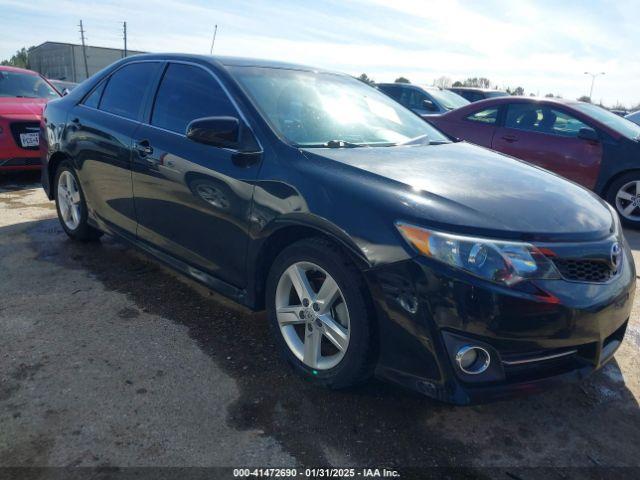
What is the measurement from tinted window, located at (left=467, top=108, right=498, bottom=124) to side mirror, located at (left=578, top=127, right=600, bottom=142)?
1103 millimetres

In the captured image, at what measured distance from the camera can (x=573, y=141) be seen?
631 cm

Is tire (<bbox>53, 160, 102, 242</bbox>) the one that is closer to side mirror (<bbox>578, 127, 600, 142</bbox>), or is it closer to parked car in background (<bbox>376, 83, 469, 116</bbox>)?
side mirror (<bbox>578, 127, 600, 142</bbox>)

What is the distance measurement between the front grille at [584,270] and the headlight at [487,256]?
5cm

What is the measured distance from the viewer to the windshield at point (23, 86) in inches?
Answer: 298

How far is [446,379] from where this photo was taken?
2.04m

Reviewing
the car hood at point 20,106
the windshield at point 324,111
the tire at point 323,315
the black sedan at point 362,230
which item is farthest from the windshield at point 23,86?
the tire at point 323,315

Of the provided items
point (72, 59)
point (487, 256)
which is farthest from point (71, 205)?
point (72, 59)

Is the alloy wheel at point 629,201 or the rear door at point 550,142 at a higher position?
the rear door at point 550,142

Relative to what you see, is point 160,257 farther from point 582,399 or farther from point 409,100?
point 409,100

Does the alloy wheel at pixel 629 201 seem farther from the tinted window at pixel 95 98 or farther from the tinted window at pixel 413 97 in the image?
the tinted window at pixel 95 98

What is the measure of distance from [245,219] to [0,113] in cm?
564

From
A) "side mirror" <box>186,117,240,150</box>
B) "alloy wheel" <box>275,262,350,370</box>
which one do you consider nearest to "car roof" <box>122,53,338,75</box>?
"side mirror" <box>186,117,240,150</box>

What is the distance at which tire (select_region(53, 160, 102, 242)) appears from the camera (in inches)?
170

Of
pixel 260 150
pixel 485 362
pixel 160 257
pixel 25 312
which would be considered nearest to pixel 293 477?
pixel 485 362
